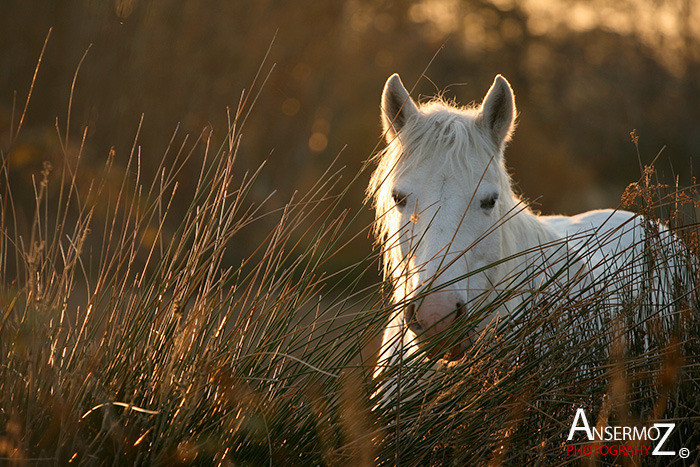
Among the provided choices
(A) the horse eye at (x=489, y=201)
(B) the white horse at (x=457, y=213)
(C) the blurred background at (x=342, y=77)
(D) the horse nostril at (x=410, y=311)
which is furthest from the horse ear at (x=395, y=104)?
(D) the horse nostril at (x=410, y=311)

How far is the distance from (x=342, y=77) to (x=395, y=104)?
299 inches

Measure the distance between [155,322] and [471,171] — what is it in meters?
1.41

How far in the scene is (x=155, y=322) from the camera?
1.72m

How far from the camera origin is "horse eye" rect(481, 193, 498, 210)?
246 centimetres

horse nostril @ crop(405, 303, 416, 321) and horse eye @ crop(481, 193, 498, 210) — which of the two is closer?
horse nostril @ crop(405, 303, 416, 321)

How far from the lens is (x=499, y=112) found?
2.74 m

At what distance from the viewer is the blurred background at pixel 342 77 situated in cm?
653

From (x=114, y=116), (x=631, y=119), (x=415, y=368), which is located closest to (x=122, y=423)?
(x=415, y=368)

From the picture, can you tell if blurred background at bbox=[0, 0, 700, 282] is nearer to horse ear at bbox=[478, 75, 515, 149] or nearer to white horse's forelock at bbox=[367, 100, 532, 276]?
white horse's forelock at bbox=[367, 100, 532, 276]

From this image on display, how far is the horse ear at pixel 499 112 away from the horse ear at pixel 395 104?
32 centimetres

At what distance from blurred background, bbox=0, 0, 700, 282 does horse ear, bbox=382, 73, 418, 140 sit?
436mm

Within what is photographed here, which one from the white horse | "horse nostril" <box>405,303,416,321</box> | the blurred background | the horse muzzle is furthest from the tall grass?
the blurred background

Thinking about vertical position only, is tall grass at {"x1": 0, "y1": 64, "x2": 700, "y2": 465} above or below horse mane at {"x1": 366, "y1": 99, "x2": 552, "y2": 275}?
below

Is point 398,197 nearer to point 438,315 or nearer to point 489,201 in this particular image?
point 489,201
